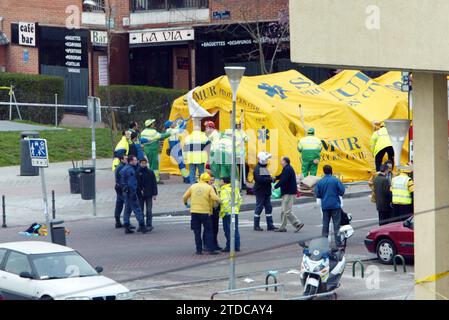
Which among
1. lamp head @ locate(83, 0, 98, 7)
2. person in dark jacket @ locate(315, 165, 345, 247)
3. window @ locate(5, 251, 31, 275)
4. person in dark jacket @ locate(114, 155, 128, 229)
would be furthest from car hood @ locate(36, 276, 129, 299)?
lamp head @ locate(83, 0, 98, 7)

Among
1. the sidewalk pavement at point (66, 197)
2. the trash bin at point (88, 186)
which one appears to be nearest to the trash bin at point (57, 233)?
the sidewalk pavement at point (66, 197)

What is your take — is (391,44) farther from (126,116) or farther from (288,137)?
(126,116)

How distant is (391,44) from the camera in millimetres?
12961

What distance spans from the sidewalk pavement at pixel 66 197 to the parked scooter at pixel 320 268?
9.98 meters

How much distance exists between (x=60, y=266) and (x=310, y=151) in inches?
523

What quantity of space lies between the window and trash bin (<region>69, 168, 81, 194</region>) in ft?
37.7

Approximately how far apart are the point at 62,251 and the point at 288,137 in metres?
13.7

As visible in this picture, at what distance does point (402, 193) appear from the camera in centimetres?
2238

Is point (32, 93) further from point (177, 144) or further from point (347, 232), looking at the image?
point (347, 232)

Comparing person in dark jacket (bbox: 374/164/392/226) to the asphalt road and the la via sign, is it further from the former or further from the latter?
the la via sign

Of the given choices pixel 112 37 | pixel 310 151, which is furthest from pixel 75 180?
pixel 112 37

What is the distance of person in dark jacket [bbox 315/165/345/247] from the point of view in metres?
21.7

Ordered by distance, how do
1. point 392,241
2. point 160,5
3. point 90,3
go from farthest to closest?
point 160,5 < point 90,3 < point 392,241
